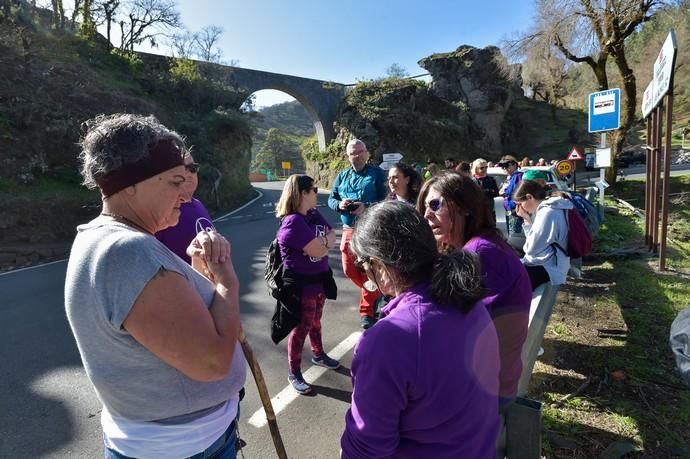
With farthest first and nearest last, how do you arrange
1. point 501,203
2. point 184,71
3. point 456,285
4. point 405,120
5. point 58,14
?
point 405,120, point 184,71, point 58,14, point 501,203, point 456,285

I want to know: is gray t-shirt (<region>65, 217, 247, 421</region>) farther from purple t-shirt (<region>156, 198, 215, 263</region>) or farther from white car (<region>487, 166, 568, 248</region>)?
→ white car (<region>487, 166, 568, 248</region>)

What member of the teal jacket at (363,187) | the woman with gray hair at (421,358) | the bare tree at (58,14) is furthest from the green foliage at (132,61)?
the woman with gray hair at (421,358)

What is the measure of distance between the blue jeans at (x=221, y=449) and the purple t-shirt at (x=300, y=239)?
1.67 meters

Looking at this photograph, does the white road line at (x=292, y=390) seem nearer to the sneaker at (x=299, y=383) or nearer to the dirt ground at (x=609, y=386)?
the sneaker at (x=299, y=383)

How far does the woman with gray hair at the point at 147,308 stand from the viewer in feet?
3.61

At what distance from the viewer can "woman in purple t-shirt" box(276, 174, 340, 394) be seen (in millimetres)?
3111

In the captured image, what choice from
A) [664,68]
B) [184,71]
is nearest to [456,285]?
[664,68]

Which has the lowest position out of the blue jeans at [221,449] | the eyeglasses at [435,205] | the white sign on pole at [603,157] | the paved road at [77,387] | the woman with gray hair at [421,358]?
the paved road at [77,387]

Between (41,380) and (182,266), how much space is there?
11.6 feet

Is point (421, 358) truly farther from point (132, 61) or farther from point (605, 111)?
point (132, 61)

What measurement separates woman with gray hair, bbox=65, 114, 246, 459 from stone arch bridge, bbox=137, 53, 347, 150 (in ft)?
89.6

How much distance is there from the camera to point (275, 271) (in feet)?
10.6

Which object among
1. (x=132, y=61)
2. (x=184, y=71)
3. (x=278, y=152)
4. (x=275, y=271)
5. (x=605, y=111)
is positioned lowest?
(x=275, y=271)

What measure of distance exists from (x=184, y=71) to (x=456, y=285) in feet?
80.2
